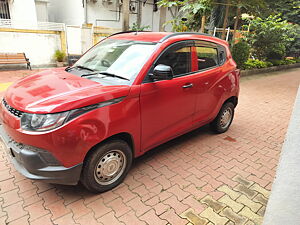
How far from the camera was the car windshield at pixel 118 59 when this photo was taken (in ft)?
9.58

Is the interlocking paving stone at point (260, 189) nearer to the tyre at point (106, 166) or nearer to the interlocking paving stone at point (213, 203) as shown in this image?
the interlocking paving stone at point (213, 203)

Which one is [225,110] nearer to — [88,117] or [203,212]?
[203,212]

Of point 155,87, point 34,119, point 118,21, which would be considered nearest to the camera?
point 34,119

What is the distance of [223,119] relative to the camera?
4547 millimetres

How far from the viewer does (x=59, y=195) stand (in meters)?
2.72

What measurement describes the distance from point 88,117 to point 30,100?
685 millimetres

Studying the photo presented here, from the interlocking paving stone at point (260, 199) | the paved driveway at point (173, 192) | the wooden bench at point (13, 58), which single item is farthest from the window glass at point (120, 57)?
the wooden bench at point (13, 58)

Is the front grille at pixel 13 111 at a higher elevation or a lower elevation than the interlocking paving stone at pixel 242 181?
higher

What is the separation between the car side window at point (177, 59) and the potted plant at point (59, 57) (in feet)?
27.0

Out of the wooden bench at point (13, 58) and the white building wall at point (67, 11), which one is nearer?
the wooden bench at point (13, 58)

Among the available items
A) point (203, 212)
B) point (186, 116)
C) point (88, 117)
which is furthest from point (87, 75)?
point (203, 212)

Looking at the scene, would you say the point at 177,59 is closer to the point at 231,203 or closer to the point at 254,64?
the point at 231,203

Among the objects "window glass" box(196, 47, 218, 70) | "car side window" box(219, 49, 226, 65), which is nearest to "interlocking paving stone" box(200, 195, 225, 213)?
"window glass" box(196, 47, 218, 70)

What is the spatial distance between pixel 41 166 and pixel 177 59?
7.56ft
